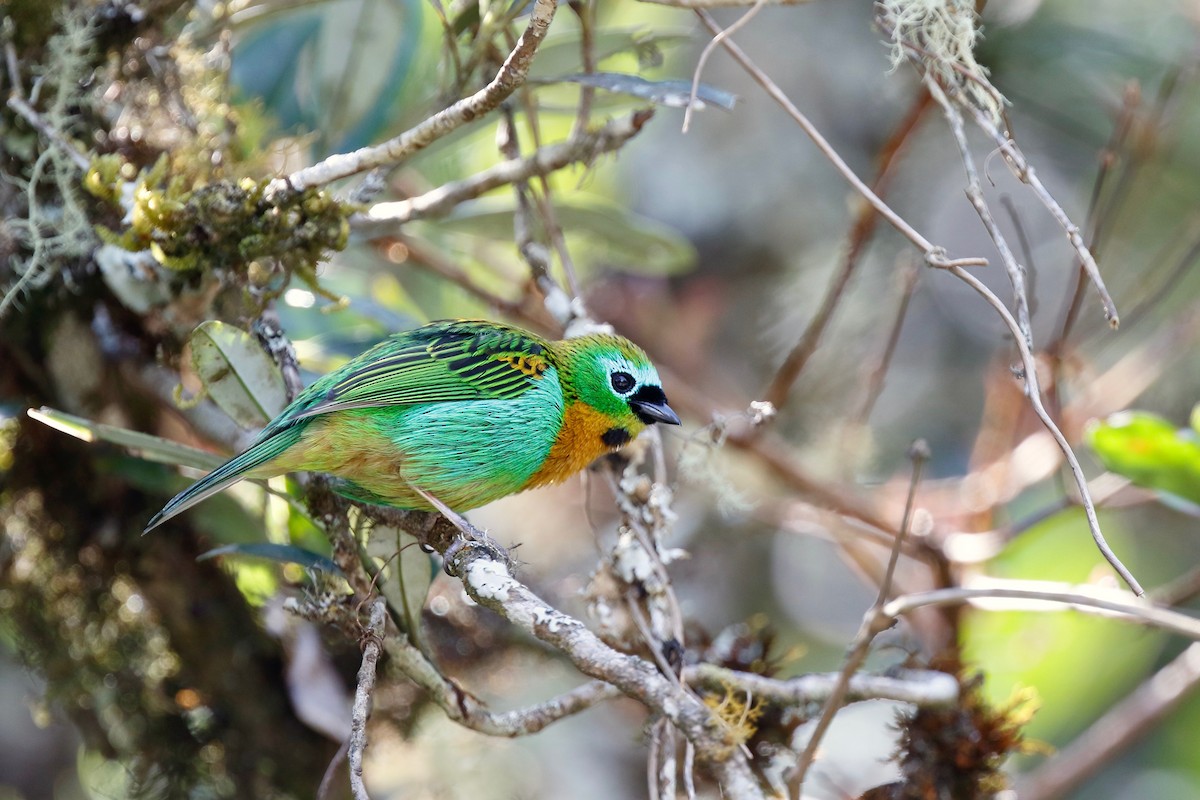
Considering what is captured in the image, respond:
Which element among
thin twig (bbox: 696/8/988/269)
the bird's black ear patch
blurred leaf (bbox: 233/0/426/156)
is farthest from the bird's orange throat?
blurred leaf (bbox: 233/0/426/156)

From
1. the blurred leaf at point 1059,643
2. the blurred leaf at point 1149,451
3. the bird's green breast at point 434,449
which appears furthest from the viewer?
the blurred leaf at point 1059,643

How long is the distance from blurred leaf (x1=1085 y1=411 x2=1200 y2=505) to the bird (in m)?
1.18

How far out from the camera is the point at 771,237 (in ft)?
19.8

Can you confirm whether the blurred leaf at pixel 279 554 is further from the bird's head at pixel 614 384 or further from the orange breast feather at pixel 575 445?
the bird's head at pixel 614 384

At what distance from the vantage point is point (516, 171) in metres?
3.01

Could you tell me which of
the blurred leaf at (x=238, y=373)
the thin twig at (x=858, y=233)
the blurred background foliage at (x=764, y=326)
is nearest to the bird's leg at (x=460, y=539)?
the blurred background foliage at (x=764, y=326)

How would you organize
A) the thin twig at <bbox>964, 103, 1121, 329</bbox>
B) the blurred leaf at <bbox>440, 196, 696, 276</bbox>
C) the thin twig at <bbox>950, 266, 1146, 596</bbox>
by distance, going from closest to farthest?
1. the thin twig at <bbox>950, 266, 1146, 596</bbox>
2. the thin twig at <bbox>964, 103, 1121, 329</bbox>
3. the blurred leaf at <bbox>440, 196, 696, 276</bbox>

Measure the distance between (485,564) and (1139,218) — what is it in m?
4.55

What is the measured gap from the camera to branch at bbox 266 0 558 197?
2.13 meters

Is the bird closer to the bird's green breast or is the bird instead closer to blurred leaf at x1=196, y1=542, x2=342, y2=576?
the bird's green breast

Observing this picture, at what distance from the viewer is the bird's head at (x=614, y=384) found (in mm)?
3084

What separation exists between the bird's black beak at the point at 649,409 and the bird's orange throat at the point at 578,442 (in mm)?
76

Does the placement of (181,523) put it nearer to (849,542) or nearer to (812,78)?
(849,542)

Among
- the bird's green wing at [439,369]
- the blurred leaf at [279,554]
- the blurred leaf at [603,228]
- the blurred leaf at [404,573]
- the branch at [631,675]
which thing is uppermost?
the blurred leaf at [603,228]
